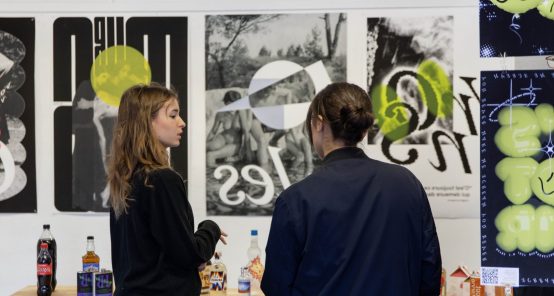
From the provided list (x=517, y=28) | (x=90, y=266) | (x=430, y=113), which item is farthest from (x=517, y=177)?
(x=90, y=266)

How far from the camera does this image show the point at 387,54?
10.3 ft

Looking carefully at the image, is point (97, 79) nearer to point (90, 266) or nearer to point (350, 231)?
point (90, 266)

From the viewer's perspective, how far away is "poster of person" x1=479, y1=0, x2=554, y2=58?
193 centimetres

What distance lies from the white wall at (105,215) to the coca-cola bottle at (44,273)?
0.18 metres

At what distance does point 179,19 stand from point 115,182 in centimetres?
126

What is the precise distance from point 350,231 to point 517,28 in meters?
0.76

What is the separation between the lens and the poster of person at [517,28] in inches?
75.9

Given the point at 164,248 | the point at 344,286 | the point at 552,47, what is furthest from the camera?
the point at 164,248

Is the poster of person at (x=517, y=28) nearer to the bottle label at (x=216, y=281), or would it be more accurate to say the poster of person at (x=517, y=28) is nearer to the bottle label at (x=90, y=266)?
the bottle label at (x=216, y=281)

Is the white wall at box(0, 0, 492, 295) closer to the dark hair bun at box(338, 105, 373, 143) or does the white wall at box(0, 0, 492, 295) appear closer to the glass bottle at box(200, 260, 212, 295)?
the glass bottle at box(200, 260, 212, 295)

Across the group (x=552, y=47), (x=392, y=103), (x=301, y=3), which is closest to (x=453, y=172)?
(x=392, y=103)

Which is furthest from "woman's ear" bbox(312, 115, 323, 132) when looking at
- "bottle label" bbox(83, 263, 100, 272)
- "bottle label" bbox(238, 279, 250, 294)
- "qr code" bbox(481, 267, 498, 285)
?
"bottle label" bbox(83, 263, 100, 272)

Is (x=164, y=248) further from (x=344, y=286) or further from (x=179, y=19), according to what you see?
(x=179, y=19)

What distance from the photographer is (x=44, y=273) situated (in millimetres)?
3053
